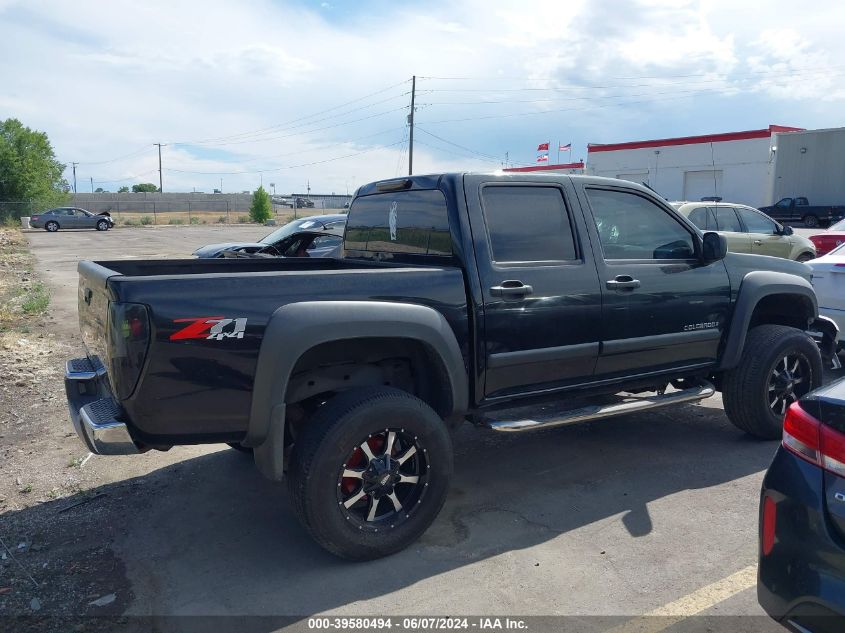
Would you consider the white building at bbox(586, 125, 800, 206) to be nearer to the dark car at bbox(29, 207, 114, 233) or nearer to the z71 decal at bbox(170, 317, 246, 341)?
the dark car at bbox(29, 207, 114, 233)

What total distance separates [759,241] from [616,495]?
33.0ft

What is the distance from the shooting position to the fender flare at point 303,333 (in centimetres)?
329

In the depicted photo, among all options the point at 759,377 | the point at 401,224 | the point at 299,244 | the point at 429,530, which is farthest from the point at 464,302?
the point at 299,244

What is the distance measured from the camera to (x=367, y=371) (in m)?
3.97

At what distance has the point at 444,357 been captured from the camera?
3.75 metres

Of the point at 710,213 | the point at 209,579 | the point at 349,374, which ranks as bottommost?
the point at 209,579

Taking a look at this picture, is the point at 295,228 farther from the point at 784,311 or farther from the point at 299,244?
the point at 784,311

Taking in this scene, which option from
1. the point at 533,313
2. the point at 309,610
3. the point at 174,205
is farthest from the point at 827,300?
the point at 174,205

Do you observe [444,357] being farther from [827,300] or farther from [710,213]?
[710,213]

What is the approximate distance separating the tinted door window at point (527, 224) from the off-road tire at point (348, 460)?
112cm

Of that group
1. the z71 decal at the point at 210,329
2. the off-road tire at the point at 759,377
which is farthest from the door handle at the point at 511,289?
the off-road tire at the point at 759,377

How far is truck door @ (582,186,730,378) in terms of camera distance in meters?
→ 4.48

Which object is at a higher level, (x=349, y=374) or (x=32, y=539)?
(x=349, y=374)

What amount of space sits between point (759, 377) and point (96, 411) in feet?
14.6
